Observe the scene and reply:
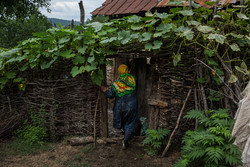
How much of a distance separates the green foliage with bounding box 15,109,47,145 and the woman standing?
66.8 inches

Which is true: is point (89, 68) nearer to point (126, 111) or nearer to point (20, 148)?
point (126, 111)

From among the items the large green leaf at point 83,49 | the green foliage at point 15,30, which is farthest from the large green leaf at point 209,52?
the green foliage at point 15,30

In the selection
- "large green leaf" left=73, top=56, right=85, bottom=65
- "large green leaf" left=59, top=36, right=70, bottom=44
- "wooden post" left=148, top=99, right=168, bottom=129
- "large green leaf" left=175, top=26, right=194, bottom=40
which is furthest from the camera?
"wooden post" left=148, top=99, right=168, bottom=129

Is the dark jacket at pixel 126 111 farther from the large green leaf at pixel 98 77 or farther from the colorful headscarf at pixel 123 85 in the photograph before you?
the large green leaf at pixel 98 77

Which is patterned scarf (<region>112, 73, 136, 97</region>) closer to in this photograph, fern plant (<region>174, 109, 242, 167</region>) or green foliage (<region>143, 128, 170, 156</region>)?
green foliage (<region>143, 128, 170, 156</region>)

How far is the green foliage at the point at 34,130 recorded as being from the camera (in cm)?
476

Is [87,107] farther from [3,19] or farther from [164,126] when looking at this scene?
[3,19]

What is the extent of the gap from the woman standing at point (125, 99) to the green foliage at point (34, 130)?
1697 mm

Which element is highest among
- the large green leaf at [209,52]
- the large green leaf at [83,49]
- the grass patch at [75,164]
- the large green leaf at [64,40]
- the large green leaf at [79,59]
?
the large green leaf at [64,40]

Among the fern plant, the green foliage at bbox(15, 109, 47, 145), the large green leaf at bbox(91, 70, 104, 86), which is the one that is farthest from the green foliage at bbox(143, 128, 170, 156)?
the green foliage at bbox(15, 109, 47, 145)

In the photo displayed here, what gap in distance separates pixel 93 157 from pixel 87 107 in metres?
1.18

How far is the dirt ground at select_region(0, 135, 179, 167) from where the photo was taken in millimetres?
3957

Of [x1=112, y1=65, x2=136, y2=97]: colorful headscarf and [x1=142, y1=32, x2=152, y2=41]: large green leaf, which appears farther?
[x1=112, y1=65, x2=136, y2=97]: colorful headscarf

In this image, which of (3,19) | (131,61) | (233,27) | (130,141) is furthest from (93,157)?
(3,19)
